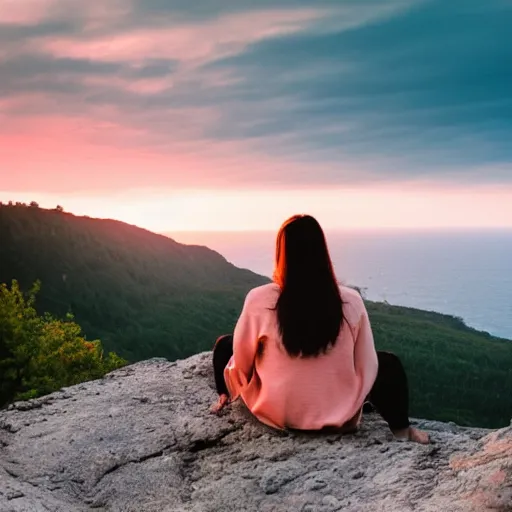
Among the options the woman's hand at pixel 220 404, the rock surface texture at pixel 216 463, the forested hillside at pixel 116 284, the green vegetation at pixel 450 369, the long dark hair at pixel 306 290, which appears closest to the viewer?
the rock surface texture at pixel 216 463

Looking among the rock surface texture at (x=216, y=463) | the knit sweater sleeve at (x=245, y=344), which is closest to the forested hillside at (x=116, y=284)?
the rock surface texture at (x=216, y=463)

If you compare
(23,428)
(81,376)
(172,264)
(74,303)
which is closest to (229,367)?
(23,428)

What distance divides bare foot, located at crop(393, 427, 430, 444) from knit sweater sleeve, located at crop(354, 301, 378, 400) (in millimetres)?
387

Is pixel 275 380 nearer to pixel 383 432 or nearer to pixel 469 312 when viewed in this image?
pixel 383 432

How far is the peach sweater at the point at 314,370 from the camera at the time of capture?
5.06 meters

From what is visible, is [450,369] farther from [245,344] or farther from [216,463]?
[216,463]

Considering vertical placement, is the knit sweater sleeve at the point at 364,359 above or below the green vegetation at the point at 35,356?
above

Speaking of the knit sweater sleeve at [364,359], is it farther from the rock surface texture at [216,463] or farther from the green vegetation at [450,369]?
the green vegetation at [450,369]

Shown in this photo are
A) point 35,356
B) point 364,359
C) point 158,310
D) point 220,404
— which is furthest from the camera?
point 158,310

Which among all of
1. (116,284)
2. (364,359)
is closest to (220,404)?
(364,359)

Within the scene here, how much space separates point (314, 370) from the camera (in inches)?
199

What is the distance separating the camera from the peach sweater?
5.06 metres

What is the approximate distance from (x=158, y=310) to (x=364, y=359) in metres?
70.4

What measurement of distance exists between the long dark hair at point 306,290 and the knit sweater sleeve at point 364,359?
23 centimetres
